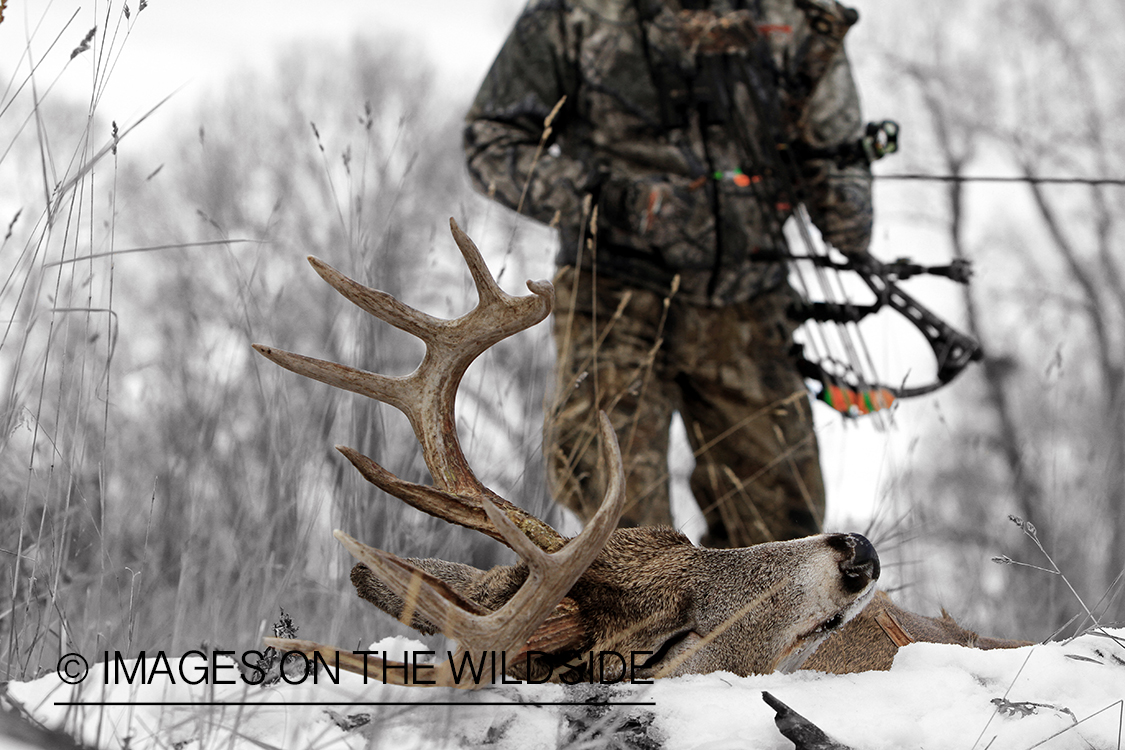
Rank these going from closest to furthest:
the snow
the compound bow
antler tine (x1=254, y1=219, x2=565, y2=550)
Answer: the snow → antler tine (x1=254, y1=219, x2=565, y2=550) → the compound bow

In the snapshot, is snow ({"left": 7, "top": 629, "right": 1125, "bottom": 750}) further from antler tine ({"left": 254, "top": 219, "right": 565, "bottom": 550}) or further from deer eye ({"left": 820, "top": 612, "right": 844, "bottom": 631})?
antler tine ({"left": 254, "top": 219, "right": 565, "bottom": 550})

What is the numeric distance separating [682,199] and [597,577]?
2.53m

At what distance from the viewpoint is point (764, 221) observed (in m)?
4.20

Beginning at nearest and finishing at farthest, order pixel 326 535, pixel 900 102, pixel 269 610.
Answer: pixel 269 610
pixel 326 535
pixel 900 102

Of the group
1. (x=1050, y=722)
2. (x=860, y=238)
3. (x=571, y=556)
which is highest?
(x=860, y=238)

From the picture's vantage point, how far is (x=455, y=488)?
1715mm

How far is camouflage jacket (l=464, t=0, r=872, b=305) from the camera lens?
3.95 m

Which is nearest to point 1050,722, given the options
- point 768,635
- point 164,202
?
point 768,635

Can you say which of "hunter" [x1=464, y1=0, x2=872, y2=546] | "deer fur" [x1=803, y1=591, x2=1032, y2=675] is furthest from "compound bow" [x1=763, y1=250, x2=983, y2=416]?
"deer fur" [x1=803, y1=591, x2=1032, y2=675]

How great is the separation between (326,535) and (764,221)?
2.42 meters

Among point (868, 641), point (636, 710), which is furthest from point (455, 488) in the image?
point (868, 641)

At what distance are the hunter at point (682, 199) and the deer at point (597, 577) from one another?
2.00 m

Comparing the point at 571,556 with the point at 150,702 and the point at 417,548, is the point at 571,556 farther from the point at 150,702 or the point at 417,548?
the point at 417,548

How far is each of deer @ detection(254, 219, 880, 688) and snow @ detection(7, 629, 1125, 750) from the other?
0.25 feet
